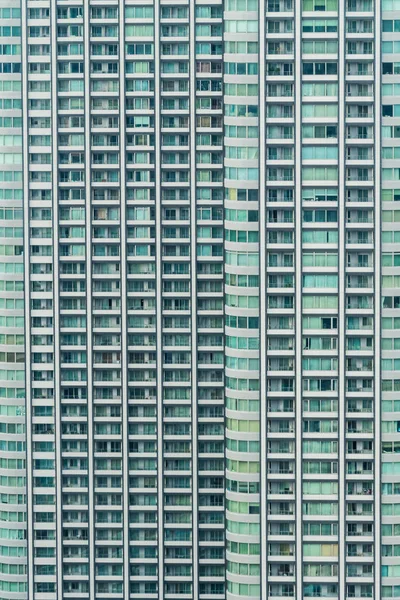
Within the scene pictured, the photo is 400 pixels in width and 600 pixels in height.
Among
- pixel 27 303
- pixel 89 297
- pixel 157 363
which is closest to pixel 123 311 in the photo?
pixel 89 297

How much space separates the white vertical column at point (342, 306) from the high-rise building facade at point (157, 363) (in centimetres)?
32

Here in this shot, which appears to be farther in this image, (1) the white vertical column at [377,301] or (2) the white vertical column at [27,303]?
(2) the white vertical column at [27,303]

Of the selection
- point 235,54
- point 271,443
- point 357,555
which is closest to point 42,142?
point 235,54

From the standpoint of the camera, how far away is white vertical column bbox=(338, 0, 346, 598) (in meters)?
158

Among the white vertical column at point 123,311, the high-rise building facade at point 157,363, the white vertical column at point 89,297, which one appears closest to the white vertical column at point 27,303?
the high-rise building facade at point 157,363

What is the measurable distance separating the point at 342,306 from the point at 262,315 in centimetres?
675

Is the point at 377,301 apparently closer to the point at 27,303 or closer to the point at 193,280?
the point at 193,280

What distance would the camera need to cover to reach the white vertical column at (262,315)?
15775 centimetres

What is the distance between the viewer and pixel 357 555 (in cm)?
16375

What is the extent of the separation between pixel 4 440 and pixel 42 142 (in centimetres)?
2776

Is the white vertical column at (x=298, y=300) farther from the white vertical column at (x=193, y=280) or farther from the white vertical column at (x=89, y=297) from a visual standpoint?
the white vertical column at (x=89, y=297)

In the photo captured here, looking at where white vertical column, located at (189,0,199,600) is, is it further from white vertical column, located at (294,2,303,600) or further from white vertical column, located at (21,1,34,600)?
white vertical column, located at (294,2,303,600)

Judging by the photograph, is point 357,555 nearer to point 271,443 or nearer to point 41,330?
point 271,443

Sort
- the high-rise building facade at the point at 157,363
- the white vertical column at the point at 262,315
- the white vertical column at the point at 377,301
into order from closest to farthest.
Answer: the white vertical column at the point at 377,301, the white vertical column at the point at 262,315, the high-rise building facade at the point at 157,363
